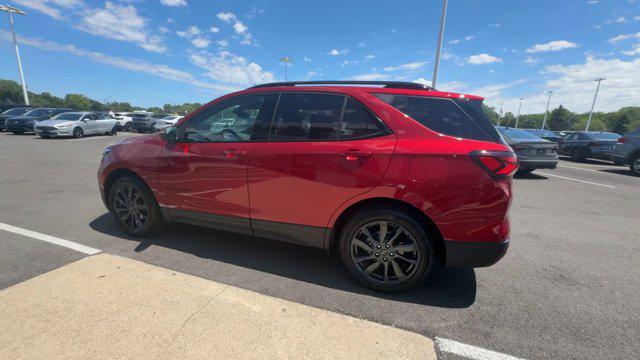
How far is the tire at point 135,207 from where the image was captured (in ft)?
11.8

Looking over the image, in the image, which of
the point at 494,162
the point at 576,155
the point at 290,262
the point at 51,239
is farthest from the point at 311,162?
the point at 576,155

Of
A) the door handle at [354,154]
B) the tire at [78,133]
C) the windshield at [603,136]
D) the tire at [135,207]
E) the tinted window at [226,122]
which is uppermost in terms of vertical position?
the tinted window at [226,122]

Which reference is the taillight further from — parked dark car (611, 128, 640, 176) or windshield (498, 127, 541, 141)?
parked dark car (611, 128, 640, 176)

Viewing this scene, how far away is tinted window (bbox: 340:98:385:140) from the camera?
2.62 meters

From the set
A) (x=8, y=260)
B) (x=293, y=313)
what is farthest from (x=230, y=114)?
(x=8, y=260)

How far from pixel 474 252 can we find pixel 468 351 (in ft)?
2.47

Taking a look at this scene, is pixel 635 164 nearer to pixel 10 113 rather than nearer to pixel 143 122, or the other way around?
pixel 143 122

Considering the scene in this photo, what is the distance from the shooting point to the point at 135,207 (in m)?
3.70

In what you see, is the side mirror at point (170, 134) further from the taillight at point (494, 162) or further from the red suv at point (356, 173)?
the taillight at point (494, 162)

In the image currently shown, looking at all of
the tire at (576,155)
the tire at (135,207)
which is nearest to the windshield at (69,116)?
the tire at (135,207)

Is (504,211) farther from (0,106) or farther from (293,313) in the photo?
(0,106)

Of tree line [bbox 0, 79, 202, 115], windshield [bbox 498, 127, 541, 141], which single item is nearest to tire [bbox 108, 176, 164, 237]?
windshield [bbox 498, 127, 541, 141]

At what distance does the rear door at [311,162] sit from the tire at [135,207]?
1403 mm

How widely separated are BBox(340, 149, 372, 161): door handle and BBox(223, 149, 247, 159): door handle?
1.01 meters
